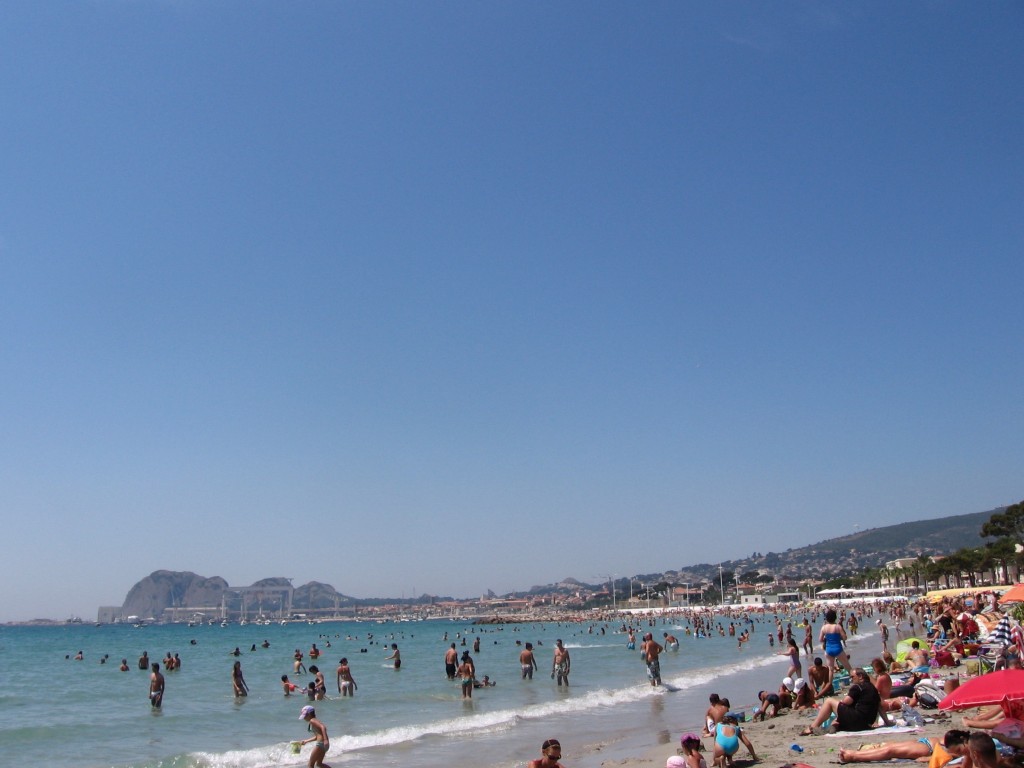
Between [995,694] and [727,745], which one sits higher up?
[995,694]

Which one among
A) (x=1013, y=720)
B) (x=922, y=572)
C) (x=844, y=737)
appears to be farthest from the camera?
(x=922, y=572)

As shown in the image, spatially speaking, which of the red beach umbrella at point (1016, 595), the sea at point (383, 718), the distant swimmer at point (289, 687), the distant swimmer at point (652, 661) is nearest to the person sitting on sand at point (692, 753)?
the sea at point (383, 718)

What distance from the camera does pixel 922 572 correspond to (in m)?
104

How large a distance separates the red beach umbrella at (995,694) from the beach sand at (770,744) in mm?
1741

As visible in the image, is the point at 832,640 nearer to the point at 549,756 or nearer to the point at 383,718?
the point at 549,756

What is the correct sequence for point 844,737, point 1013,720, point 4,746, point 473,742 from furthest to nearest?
point 4,746 → point 473,742 → point 844,737 → point 1013,720

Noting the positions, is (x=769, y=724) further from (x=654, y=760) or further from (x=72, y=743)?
(x=72, y=743)

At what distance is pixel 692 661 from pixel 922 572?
8461 cm

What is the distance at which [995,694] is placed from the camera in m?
7.82

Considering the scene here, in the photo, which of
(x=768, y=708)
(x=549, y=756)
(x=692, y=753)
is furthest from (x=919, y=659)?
(x=549, y=756)

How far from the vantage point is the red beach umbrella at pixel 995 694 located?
7.77m

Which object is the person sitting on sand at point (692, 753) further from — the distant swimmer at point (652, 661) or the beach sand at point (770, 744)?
the distant swimmer at point (652, 661)

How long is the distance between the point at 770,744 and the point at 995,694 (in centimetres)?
387

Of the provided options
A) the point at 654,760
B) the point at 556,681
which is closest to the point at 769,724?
the point at 654,760
